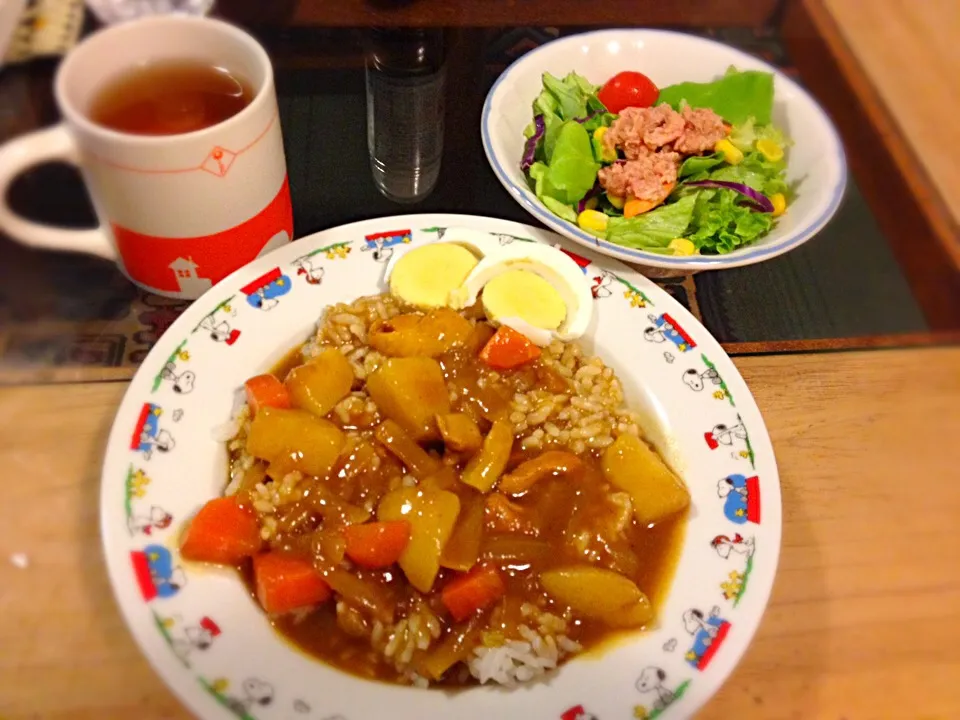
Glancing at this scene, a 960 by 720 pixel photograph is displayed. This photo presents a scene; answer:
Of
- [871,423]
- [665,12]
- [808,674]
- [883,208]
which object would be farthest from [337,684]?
[665,12]

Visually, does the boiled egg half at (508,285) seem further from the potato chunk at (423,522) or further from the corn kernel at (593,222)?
the potato chunk at (423,522)

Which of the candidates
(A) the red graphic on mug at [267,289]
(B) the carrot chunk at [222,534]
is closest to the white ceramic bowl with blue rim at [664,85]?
(A) the red graphic on mug at [267,289]

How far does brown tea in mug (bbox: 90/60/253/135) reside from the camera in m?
1.27

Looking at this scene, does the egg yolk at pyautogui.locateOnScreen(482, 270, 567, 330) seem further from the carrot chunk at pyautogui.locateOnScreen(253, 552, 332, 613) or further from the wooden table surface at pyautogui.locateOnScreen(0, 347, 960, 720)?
the carrot chunk at pyautogui.locateOnScreen(253, 552, 332, 613)

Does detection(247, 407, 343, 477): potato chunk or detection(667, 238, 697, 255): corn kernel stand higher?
detection(667, 238, 697, 255): corn kernel

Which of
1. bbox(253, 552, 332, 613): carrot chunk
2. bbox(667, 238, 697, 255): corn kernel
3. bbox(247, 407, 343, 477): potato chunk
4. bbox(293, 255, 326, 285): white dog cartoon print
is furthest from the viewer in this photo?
bbox(667, 238, 697, 255): corn kernel

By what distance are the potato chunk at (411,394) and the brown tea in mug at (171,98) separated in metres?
0.55

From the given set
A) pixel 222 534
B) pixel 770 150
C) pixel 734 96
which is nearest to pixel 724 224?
pixel 770 150

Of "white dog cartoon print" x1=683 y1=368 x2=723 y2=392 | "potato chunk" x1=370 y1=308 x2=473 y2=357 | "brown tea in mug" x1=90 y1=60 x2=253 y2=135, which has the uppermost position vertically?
"brown tea in mug" x1=90 y1=60 x2=253 y2=135

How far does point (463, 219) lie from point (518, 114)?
19.0 inches

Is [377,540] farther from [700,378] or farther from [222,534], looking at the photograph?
[700,378]

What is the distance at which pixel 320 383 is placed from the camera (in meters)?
1.40

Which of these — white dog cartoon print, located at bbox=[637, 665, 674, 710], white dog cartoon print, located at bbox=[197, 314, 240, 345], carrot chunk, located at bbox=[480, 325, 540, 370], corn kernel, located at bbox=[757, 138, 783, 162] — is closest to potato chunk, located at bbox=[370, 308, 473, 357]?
carrot chunk, located at bbox=[480, 325, 540, 370]

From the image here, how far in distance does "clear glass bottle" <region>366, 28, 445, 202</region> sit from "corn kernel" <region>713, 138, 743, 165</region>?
74 centimetres
